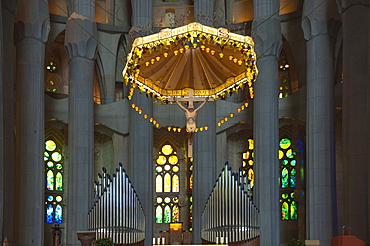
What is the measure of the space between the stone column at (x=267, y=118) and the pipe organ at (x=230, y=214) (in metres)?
3.20

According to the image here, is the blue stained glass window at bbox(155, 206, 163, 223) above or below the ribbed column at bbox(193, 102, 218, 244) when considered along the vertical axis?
below

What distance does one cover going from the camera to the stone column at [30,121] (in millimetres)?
28680

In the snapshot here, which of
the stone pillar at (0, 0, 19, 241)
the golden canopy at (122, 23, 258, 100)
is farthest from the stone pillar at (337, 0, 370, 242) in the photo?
the stone pillar at (0, 0, 19, 241)

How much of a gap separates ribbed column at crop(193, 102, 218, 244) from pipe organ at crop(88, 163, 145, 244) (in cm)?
469

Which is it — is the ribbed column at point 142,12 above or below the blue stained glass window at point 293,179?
above

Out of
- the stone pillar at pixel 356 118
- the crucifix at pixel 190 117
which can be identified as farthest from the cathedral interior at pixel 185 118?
the crucifix at pixel 190 117

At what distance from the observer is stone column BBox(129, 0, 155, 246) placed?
32.1 m

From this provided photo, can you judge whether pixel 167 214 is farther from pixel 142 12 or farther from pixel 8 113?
pixel 8 113

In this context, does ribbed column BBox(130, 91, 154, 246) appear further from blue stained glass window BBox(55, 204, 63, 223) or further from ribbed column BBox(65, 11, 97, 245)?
blue stained glass window BBox(55, 204, 63, 223)

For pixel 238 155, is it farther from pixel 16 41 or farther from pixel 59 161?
pixel 16 41

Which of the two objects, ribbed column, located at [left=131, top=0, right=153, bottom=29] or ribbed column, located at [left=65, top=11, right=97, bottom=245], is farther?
ribbed column, located at [left=131, top=0, right=153, bottom=29]

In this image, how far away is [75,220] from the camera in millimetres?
30891

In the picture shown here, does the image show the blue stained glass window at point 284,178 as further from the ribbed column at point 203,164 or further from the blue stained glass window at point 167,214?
the blue stained glass window at point 167,214

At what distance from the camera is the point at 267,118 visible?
31250mm
